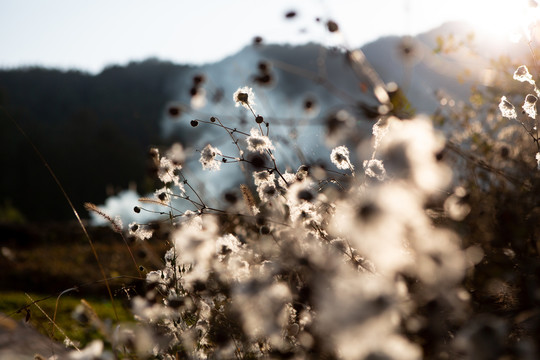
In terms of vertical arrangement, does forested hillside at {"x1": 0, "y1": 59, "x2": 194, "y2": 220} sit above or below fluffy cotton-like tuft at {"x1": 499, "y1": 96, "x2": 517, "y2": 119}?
below

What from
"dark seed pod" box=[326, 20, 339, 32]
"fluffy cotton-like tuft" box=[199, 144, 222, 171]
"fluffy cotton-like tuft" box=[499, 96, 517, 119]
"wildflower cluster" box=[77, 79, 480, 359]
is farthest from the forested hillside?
"fluffy cotton-like tuft" box=[499, 96, 517, 119]

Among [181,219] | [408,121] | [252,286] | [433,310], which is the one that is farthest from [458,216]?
[181,219]

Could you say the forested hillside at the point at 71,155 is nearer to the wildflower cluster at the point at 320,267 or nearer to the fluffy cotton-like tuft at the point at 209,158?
the fluffy cotton-like tuft at the point at 209,158

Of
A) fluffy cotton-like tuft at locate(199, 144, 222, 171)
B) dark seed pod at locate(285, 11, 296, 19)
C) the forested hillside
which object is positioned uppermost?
Answer: dark seed pod at locate(285, 11, 296, 19)

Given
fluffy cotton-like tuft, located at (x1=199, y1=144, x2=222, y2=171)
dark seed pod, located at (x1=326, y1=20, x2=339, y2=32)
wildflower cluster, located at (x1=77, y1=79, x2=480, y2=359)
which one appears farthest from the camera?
fluffy cotton-like tuft, located at (x1=199, y1=144, x2=222, y2=171)

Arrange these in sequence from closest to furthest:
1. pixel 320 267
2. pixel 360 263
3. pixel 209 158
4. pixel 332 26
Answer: pixel 320 267 → pixel 360 263 → pixel 332 26 → pixel 209 158

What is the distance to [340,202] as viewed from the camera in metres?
2.18

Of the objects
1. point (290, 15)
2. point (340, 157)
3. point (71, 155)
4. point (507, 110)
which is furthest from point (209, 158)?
point (71, 155)

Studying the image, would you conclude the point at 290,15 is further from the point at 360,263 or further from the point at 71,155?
the point at 71,155

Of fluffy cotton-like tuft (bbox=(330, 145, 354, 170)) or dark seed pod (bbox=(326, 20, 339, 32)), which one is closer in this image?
dark seed pod (bbox=(326, 20, 339, 32))

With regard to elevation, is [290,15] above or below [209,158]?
above

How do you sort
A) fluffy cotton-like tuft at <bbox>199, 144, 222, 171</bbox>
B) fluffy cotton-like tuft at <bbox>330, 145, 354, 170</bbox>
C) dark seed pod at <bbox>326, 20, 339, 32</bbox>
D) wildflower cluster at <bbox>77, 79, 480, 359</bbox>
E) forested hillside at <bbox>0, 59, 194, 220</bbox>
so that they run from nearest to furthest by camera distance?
wildflower cluster at <bbox>77, 79, 480, 359</bbox> < dark seed pod at <bbox>326, 20, 339, 32</bbox> < fluffy cotton-like tuft at <bbox>330, 145, 354, 170</bbox> < fluffy cotton-like tuft at <bbox>199, 144, 222, 171</bbox> < forested hillside at <bbox>0, 59, 194, 220</bbox>

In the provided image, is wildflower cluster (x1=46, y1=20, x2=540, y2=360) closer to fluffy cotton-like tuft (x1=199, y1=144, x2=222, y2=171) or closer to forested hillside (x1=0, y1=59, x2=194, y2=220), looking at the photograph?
fluffy cotton-like tuft (x1=199, y1=144, x2=222, y2=171)

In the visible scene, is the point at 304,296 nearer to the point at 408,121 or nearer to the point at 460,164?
the point at 408,121
